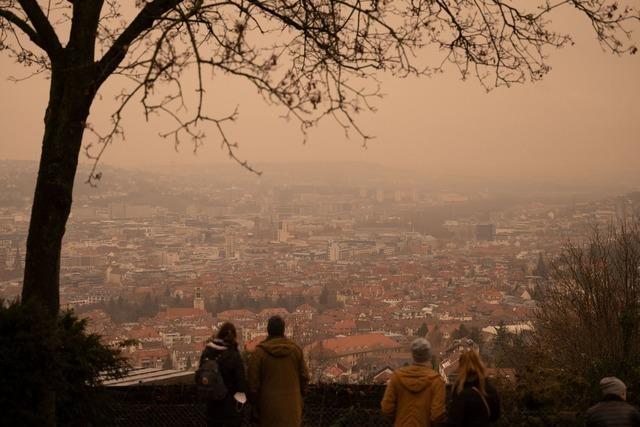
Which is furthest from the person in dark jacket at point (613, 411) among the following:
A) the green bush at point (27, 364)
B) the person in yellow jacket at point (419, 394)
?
the green bush at point (27, 364)

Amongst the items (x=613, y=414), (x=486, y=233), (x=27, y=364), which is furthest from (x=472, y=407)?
A: (x=486, y=233)

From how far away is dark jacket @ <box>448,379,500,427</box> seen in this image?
5.61 m

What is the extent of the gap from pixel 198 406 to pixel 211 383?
1959 mm

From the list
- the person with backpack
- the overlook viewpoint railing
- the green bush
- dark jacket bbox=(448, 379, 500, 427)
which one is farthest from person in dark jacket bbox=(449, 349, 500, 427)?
the green bush

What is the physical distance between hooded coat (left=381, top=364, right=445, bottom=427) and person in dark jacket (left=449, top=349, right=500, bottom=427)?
0.13 meters

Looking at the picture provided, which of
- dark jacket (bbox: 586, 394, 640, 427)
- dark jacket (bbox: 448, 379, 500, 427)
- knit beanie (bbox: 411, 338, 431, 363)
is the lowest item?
dark jacket (bbox: 586, 394, 640, 427)

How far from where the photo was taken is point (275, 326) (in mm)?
6316

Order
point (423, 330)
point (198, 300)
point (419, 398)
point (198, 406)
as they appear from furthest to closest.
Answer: point (198, 300) < point (423, 330) < point (198, 406) < point (419, 398)

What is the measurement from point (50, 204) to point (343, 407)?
131 inches

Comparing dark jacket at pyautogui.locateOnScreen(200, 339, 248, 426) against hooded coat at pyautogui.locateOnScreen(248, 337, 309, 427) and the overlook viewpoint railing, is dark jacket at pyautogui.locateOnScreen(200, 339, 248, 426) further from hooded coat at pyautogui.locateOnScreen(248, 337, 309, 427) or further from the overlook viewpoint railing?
the overlook viewpoint railing

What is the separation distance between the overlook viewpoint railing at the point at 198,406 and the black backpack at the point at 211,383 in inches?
73.9

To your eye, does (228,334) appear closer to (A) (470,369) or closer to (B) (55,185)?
A: (A) (470,369)

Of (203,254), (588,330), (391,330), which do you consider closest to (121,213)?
(203,254)

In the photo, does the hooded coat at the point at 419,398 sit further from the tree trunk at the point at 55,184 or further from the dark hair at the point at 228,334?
the tree trunk at the point at 55,184
